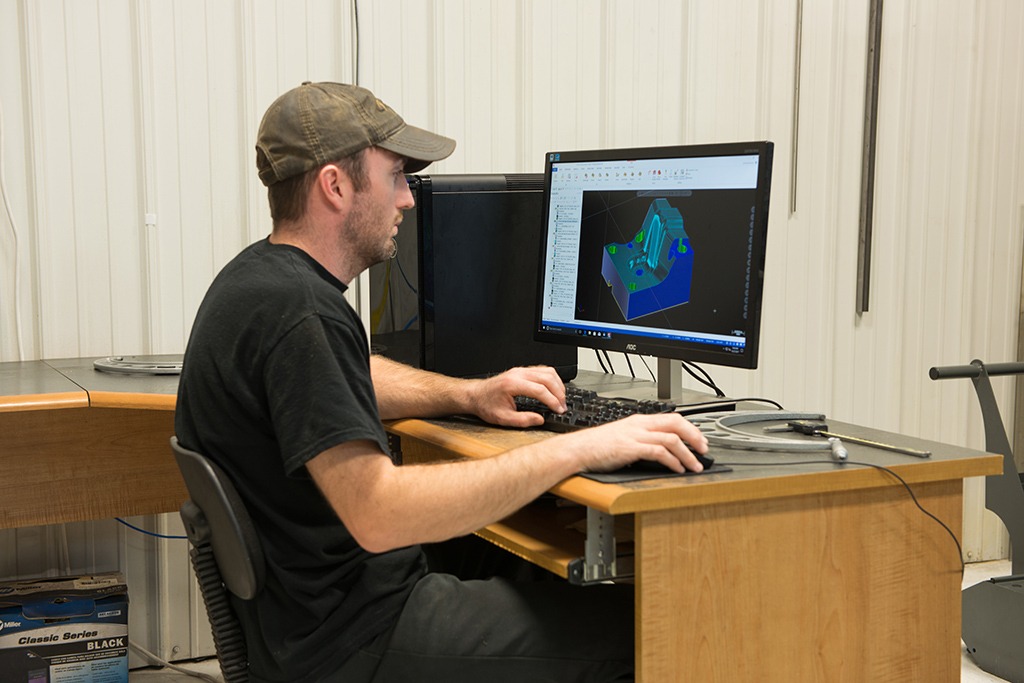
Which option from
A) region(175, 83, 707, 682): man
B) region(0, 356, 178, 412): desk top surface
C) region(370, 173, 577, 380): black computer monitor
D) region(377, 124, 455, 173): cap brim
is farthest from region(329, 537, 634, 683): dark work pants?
region(0, 356, 178, 412): desk top surface

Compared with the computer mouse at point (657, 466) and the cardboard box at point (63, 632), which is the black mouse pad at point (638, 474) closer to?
the computer mouse at point (657, 466)

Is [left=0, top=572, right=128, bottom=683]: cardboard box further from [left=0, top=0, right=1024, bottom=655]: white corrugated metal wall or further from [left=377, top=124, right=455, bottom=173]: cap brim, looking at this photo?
[left=377, top=124, right=455, bottom=173]: cap brim

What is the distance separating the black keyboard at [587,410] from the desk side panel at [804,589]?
33 centimetres

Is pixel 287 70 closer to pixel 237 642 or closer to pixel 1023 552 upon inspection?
pixel 237 642

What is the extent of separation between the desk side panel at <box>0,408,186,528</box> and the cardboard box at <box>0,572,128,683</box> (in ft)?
0.59

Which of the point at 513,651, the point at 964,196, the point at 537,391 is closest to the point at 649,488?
the point at 513,651

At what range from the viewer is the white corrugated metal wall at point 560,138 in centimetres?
282

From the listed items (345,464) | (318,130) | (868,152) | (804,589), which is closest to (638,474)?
(804,589)

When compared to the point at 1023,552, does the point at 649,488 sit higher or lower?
higher

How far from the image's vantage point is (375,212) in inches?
65.4

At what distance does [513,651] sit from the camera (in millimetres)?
1577

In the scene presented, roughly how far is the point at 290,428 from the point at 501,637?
445 mm

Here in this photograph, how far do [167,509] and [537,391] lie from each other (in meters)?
1.34

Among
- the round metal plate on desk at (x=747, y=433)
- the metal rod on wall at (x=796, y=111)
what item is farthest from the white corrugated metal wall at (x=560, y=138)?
the round metal plate on desk at (x=747, y=433)
